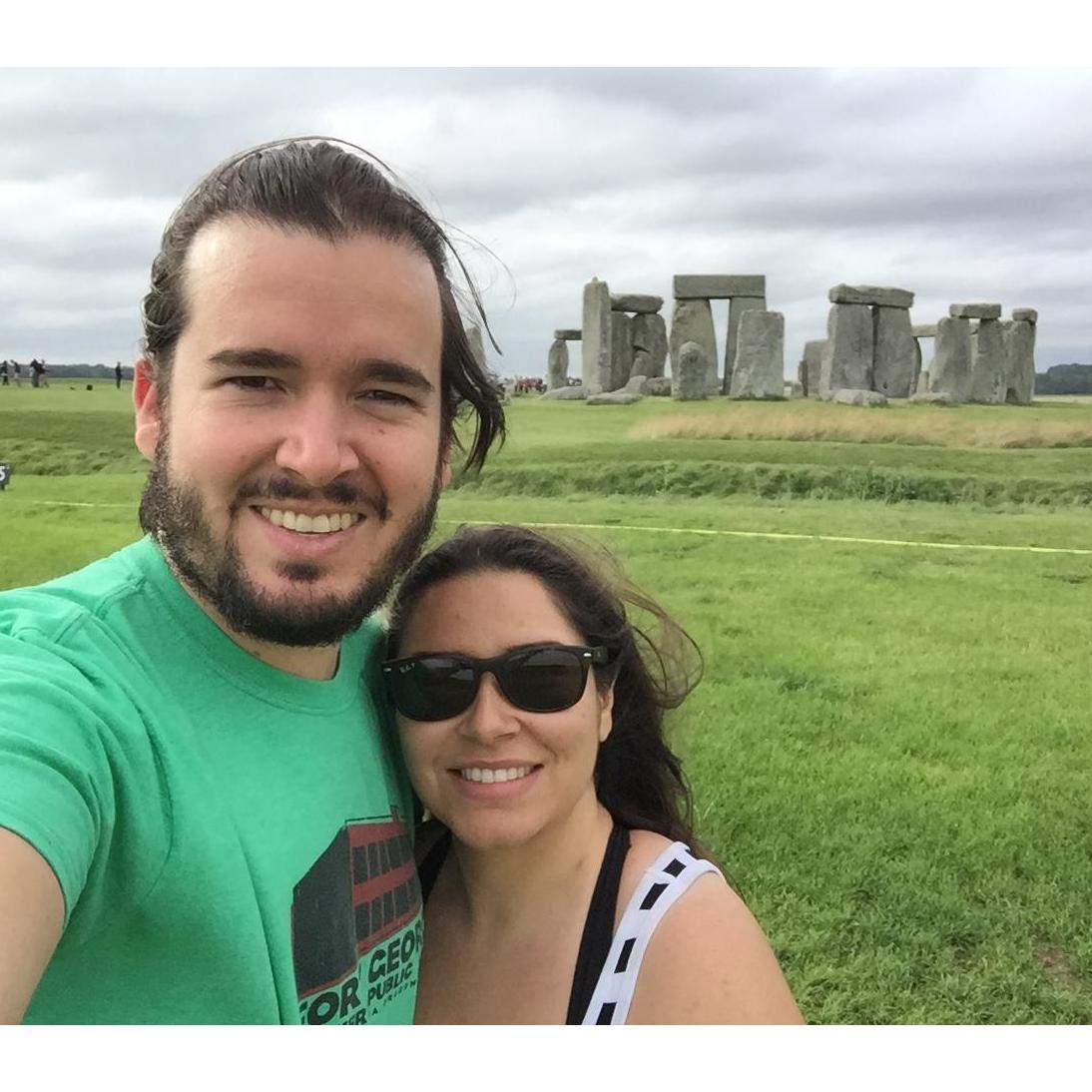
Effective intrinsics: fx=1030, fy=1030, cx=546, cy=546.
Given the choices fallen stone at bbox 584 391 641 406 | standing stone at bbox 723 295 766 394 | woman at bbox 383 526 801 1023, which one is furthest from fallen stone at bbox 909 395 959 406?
woman at bbox 383 526 801 1023

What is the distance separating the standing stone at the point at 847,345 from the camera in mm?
11164

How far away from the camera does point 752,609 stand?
150 inches

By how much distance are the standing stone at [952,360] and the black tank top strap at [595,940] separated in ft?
30.8

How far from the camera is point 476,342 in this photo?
140cm

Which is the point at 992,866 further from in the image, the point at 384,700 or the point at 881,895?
the point at 384,700

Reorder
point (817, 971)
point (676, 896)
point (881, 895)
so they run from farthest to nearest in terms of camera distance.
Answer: point (881, 895), point (817, 971), point (676, 896)

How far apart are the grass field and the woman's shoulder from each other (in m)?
0.64

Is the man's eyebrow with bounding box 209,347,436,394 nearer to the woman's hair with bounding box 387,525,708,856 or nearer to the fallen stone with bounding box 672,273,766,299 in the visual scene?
the woman's hair with bounding box 387,525,708,856

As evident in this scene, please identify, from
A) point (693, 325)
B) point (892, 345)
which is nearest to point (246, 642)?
point (892, 345)

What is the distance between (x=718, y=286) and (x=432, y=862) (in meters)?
12.0

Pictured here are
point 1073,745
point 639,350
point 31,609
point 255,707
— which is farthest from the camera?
point 639,350

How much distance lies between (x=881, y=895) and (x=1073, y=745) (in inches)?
39.5

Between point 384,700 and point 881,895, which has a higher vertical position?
point 384,700

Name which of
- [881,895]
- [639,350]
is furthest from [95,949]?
[639,350]
